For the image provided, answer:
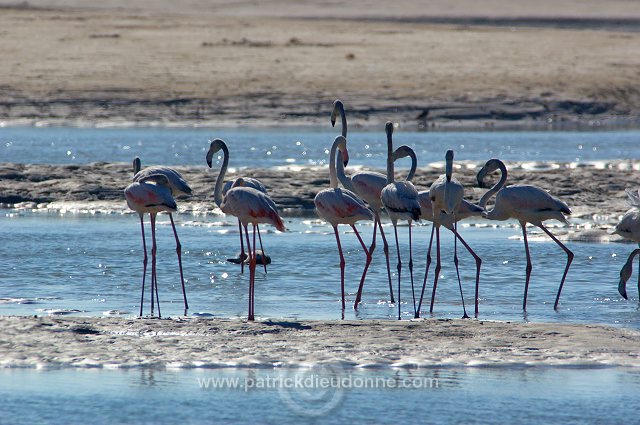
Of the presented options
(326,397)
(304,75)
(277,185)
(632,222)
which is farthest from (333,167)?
(304,75)

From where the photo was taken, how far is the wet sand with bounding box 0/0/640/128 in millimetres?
23594

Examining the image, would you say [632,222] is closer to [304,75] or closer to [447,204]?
[447,204]

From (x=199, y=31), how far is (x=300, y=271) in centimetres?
2642

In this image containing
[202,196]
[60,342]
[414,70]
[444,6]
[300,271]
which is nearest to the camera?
[60,342]

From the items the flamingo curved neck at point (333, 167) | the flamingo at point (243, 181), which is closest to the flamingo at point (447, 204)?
the flamingo curved neck at point (333, 167)

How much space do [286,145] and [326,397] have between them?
44.6 ft

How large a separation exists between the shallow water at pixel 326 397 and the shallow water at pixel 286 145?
10462 millimetres

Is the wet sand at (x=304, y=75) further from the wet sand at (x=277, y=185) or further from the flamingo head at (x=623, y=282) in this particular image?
the flamingo head at (x=623, y=282)

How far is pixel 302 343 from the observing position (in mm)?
7500

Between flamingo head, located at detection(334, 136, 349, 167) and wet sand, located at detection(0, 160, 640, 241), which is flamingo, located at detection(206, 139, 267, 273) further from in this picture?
wet sand, located at detection(0, 160, 640, 241)

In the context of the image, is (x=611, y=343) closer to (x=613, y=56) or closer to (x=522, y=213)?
(x=522, y=213)

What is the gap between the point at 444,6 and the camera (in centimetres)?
5947

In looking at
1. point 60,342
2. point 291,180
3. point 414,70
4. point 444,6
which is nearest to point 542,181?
point 291,180

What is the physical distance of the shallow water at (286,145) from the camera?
18.2 m
